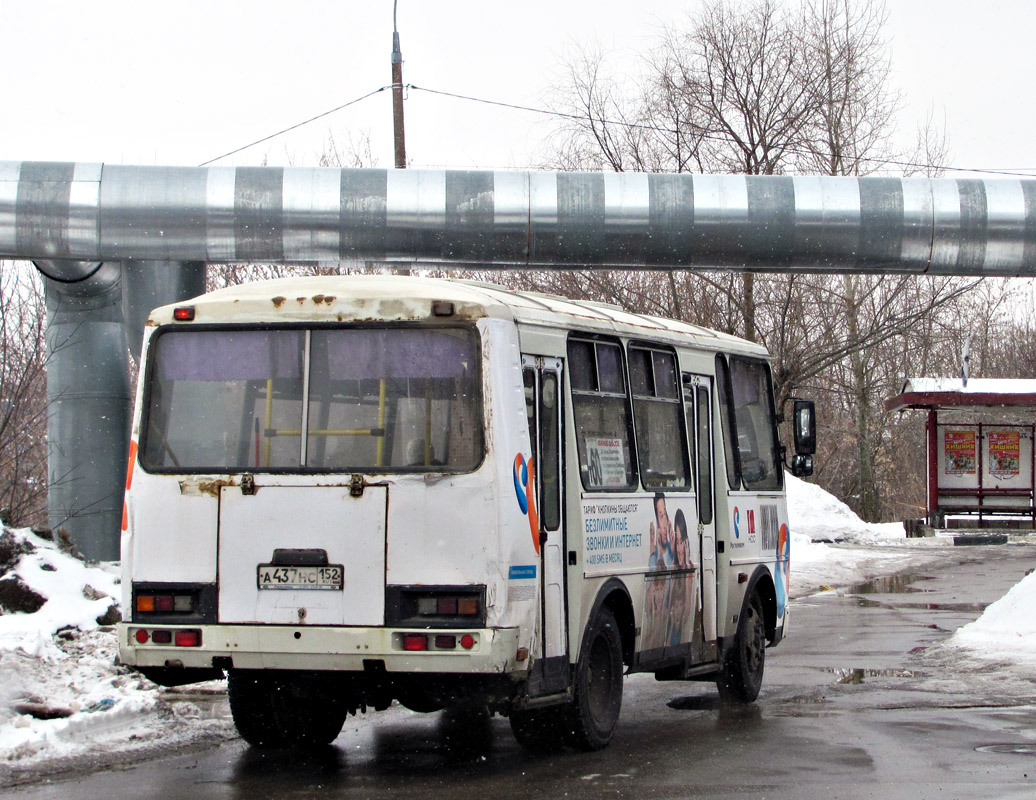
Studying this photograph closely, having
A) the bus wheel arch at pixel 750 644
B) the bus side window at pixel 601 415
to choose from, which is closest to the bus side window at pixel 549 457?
the bus side window at pixel 601 415

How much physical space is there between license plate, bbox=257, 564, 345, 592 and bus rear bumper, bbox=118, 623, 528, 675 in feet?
0.69

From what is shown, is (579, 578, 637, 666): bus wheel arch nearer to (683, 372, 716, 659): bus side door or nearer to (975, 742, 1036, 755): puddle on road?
(683, 372, 716, 659): bus side door

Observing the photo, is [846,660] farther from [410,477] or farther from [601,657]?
[410,477]

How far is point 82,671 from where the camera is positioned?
1010 cm

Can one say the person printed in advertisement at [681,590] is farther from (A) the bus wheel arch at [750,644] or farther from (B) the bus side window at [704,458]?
(A) the bus wheel arch at [750,644]

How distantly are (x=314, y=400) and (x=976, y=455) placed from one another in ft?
98.3

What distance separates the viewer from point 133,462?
7.99 meters

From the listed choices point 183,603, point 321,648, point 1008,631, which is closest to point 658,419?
point 321,648

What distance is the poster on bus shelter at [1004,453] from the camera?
34875mm

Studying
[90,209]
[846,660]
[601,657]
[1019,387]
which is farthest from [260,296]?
[1019,387]

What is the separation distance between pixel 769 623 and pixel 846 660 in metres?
1.83

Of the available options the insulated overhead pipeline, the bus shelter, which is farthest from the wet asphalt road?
the bus shelter

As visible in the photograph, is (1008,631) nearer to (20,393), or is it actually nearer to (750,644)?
(750,644)

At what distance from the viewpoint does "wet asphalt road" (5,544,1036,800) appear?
23.9 ft
